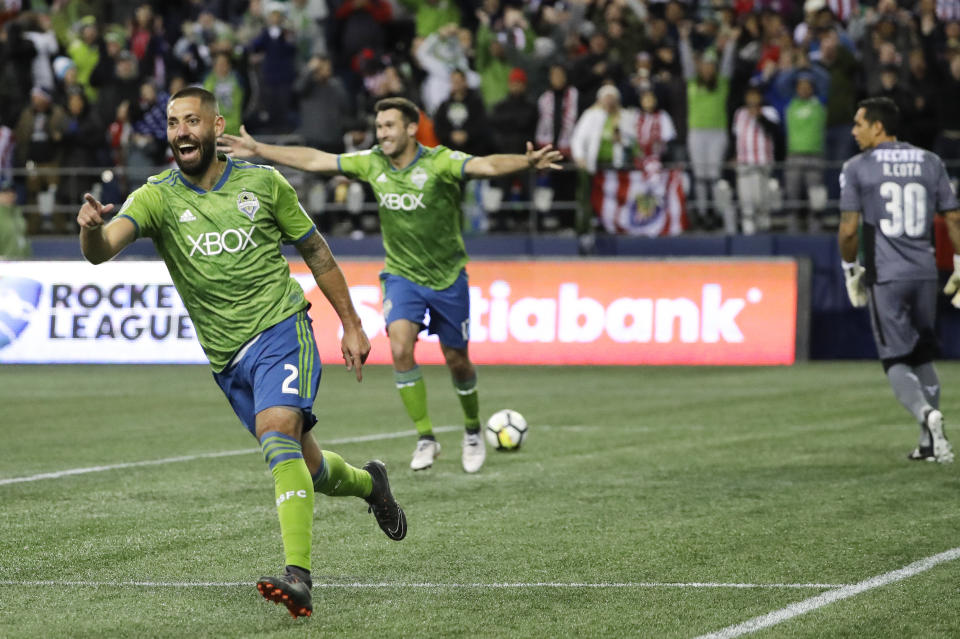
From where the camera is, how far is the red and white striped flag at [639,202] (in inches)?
834

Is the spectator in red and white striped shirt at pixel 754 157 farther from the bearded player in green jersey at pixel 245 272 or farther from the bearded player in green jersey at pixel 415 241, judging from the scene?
the bearded player in green jersey at pixel 245 272

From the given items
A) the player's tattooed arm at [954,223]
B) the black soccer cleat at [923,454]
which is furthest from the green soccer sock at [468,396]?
the player's tattooed arm at [954,223]

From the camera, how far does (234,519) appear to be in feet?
28.6

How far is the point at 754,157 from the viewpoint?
69.6 feet

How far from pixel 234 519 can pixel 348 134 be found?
1415 cm

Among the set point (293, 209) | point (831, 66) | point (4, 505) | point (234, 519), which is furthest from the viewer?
point (831, 66)

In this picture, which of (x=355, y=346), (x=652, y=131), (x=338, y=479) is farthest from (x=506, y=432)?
(x=652, y=131)

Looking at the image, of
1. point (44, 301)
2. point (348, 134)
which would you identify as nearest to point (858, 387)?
point (348, 134)

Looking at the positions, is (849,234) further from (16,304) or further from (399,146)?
(16,304)

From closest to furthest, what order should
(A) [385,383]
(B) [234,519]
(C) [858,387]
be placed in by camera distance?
(B) [234,519] < (C) [858,387] < (A) [385,383]

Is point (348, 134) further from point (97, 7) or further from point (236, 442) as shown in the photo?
point (236, 442)

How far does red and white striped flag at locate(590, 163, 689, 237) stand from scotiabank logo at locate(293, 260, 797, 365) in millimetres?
1156

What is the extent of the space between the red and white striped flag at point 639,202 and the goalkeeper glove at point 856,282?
9745 mm

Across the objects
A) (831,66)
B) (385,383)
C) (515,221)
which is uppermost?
(831,66)
